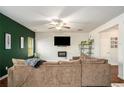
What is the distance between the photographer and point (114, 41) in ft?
34.5

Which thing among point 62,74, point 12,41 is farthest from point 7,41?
point 62,74

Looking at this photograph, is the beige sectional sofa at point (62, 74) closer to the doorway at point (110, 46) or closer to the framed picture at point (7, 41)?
the framed picture at point (7, 41)

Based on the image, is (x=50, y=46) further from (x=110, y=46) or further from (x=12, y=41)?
(x=12, y=41)

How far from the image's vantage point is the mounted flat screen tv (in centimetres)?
1231

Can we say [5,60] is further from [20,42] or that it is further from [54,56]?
[54,56]

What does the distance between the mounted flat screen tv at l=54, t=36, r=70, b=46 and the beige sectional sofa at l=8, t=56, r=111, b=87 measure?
7.34m

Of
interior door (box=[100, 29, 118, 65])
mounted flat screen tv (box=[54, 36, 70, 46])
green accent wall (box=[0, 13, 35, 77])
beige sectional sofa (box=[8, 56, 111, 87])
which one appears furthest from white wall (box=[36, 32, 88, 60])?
beige sectional sofa (box=[8, 56, 111, 87])

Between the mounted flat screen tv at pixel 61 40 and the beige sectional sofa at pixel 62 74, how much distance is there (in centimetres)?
734

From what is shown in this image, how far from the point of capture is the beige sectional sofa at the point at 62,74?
480 cm

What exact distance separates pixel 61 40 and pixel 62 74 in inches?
297

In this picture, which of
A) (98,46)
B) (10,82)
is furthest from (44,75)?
(98,46)

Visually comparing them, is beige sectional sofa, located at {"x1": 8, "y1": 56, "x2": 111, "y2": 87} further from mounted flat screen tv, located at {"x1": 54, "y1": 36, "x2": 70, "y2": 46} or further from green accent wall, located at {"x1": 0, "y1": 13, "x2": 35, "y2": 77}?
mounted flat screen tv, located at {"x1": 54, "y1": 36, "x2": 70, "y2": 46}

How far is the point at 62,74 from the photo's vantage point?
4867 millimetres
